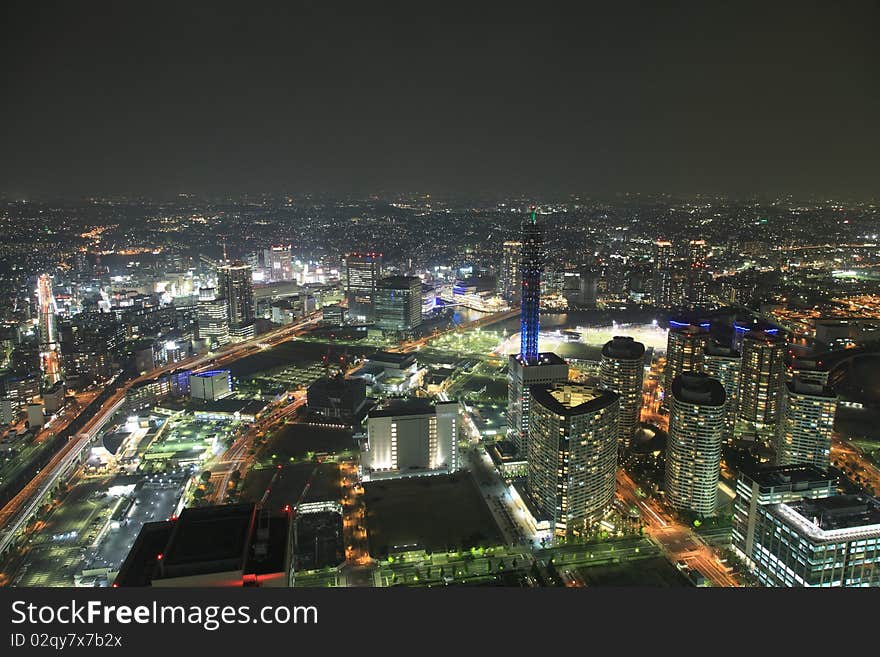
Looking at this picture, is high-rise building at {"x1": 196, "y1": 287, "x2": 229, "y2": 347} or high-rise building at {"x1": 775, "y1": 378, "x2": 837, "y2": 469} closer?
high-rise building at {"x1": 775, "y1": 378, "x2": 837, "y2": 469}

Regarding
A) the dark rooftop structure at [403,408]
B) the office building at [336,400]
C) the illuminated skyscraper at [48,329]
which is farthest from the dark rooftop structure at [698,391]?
the illuminated skyscraper at [48,329]

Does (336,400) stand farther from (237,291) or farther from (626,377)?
(237,291)

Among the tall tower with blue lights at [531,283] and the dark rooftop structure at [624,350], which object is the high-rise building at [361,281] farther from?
the dark rooftop structure at [624,350]

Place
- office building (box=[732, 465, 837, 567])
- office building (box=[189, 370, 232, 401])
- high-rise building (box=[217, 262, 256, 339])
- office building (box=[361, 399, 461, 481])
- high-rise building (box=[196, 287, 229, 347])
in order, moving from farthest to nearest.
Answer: high-rise building (box=[217, 262, 256, 339]), high-rise building (box=[196, 287, 229, 347]), office building (box=[189, 370, 232, 401]), office building (box=[361, 399, 461, 481]), office building (box=[732, 465, 837, 567])

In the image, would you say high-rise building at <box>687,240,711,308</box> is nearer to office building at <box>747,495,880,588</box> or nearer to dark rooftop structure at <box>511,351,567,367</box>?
dark rooftop structure at <box>511,351,567,367</box>

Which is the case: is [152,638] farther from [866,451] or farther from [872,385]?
[872,385]

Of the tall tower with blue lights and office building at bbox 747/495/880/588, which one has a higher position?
the tall tower with blue lights

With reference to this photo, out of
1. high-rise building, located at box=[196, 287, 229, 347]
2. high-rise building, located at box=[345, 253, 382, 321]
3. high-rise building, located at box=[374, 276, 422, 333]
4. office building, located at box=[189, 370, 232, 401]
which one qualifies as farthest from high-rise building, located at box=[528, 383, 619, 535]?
high-rise building, located at box=[345, 253, 382, 321]
